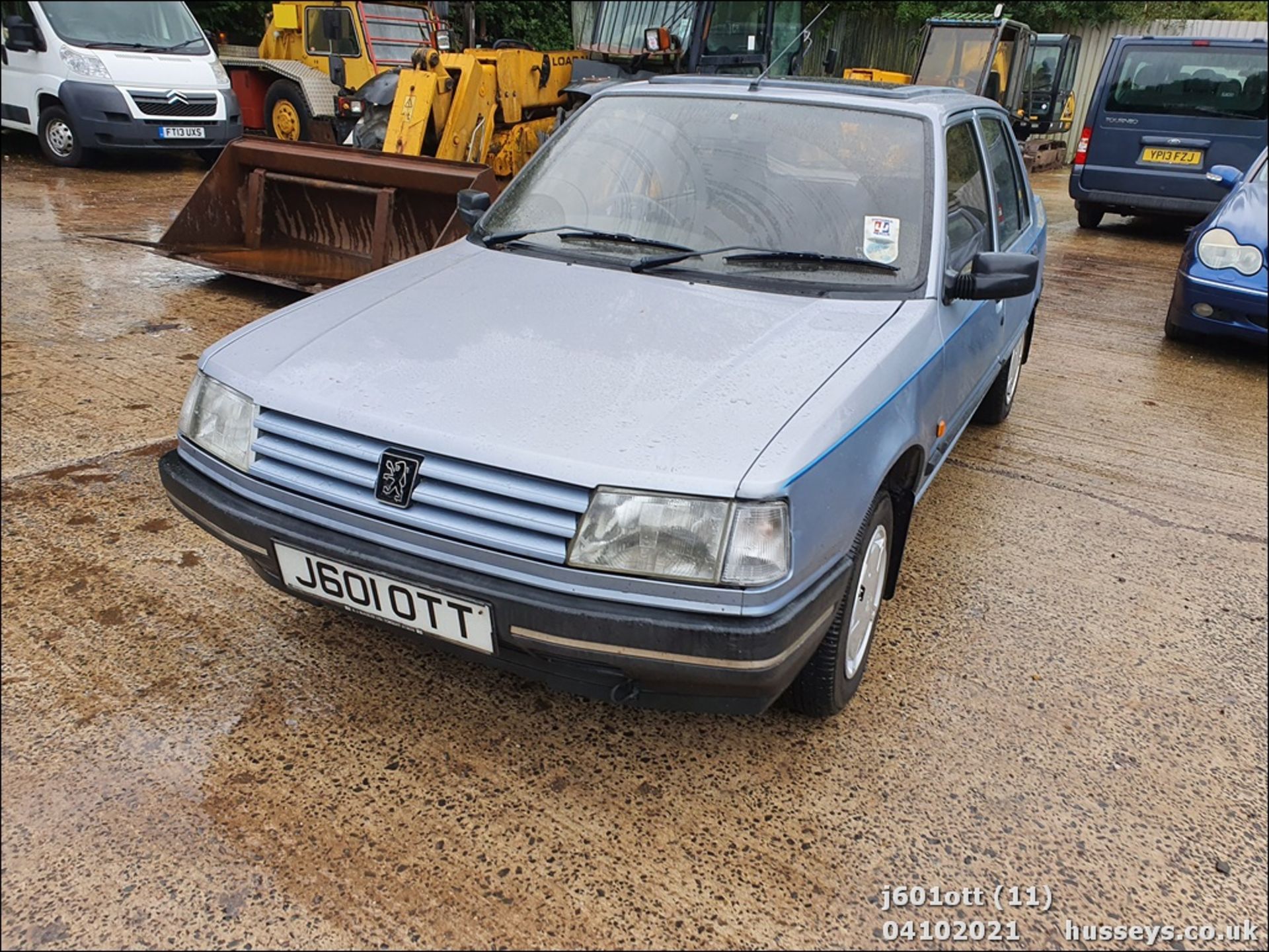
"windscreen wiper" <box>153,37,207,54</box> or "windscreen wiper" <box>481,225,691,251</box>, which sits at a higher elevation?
"windscreen wiper" <box>481,225,691,251</box>

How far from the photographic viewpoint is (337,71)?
41.1 ft

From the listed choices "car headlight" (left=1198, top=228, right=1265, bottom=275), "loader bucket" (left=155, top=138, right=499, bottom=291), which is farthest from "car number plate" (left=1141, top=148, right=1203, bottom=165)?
"loader bucket" (left=155, top=138, right=499, bottom=291)

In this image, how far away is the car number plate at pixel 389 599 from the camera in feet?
6.51

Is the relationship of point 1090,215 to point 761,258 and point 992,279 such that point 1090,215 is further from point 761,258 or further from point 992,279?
point 761,258

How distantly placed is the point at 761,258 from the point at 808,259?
14 centimetres

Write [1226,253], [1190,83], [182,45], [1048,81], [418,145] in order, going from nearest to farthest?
[1226,253] → [418,145] → [1190,83] → [182,45] → [1048,81]

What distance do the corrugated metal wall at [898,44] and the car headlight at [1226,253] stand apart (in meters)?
14.8

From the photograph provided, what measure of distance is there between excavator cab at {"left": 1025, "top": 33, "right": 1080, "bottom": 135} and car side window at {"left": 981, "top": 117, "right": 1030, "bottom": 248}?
14.5 meters

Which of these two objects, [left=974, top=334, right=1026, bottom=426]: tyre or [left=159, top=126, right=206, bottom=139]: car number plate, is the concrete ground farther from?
[left=159, top=126, right=206, bottom=139]: car number plate

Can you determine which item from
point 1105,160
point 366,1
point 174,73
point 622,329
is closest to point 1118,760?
point 622,329

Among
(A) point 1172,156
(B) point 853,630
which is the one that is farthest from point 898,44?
(B) point 853,630

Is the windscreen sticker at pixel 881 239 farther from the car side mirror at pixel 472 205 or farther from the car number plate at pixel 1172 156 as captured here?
the car number plate at pixel 1172 156

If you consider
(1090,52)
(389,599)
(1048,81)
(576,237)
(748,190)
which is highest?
(748,190)

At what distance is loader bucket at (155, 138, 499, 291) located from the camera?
18.5ft
